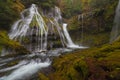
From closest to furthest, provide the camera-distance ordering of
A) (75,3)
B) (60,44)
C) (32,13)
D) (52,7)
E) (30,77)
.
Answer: (30,77) < (60,44) < (32,13) < (52,7) < (75,3)

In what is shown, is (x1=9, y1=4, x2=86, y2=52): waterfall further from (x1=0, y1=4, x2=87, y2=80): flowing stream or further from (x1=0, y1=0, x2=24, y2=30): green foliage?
(x1=0, y1=0, x2=24, y2=30): green foliage

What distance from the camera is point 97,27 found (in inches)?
1113

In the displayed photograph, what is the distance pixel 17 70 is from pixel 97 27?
723 inches

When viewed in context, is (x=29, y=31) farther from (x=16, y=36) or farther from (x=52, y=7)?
(x=52, y=7)

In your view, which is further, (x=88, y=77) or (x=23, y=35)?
(x=23, y=35)

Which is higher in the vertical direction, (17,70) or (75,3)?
(75,3)

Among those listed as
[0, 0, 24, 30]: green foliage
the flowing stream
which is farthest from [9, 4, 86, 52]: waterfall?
[0, 0, 24, 30]: green foliage

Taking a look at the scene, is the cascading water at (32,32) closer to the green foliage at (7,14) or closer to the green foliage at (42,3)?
the green foliage at (7,14)

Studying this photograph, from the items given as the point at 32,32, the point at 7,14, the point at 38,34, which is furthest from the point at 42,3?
the point at 38,34

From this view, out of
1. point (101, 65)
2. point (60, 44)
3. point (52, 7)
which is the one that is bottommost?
point (101, 65)

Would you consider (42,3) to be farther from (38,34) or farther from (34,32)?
(38,34)

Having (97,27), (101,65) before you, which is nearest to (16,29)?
(97,27)

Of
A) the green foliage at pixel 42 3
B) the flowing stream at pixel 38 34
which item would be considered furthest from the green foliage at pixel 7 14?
the green foliage at pixel 42 3

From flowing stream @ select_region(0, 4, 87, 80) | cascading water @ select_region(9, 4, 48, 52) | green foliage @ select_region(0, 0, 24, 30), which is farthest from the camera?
green foliage @ select_region(0, 0, 24, 30)
